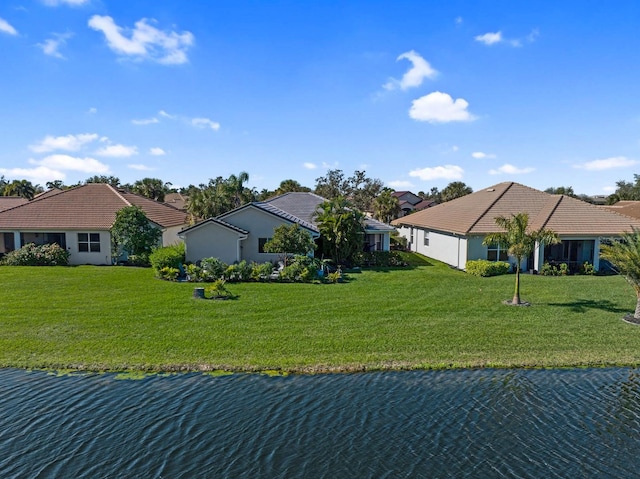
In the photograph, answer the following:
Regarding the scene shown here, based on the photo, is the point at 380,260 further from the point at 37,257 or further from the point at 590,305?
the point at 37,257

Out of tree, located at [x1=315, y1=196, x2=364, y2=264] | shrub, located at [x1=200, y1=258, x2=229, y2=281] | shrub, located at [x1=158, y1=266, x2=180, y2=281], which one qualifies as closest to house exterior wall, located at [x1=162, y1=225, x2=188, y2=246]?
shrub, located at [x1=158, y1=266, x2=180, y2=281]

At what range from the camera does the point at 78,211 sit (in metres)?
31.2

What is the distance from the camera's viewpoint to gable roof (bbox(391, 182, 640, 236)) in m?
28.1

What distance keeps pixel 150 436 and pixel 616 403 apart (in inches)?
437

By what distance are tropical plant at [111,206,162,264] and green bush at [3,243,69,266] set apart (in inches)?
141

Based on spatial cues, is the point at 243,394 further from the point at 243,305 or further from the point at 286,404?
the point at 243,305

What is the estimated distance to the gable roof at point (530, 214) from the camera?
2806cm

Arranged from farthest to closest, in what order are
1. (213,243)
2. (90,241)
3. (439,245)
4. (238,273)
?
(439,245) → (90,241) → (213,243) → (238,273)

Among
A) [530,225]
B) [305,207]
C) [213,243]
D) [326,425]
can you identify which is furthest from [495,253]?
[326,425]

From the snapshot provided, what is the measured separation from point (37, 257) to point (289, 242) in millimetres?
16846

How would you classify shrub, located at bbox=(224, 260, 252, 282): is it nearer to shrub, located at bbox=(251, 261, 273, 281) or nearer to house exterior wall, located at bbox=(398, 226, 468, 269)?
shrub, located at bbox=(251, 261, 273, 281)

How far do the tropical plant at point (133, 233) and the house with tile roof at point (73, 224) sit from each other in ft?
3.78

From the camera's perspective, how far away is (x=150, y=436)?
9.27 metres

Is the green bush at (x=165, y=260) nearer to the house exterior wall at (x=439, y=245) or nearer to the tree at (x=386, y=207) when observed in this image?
the house exterior wall at (x=439, y=245)
